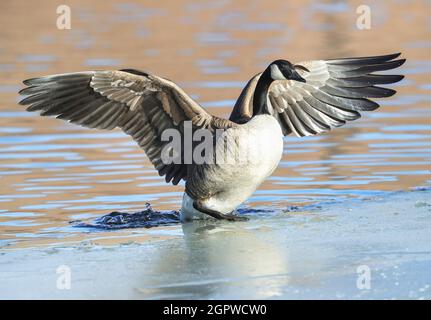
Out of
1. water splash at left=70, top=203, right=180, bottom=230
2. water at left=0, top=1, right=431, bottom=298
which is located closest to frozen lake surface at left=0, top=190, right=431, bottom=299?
water at left=0, top=1, right=431, bottom=298

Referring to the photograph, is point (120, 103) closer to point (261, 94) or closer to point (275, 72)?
point (261, 94)

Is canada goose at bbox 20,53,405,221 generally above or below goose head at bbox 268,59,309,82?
below

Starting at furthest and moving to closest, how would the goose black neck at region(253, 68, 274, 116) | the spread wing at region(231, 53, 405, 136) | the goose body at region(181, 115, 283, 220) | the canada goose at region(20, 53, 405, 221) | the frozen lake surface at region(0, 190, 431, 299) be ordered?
1. the spread wing at region(231, 53, 405, 136)
2. the goose black neck at region(253, 68, 274, 116)
3. the canada goose at region(20, 53, 405, 221)
4. the goose body at region(181, 115, 283, 220)
5. the frozen lake surface at region(0, 190, 431, 299)

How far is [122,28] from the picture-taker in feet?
84.8

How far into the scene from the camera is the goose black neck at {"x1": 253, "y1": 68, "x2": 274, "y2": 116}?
27.5 ft

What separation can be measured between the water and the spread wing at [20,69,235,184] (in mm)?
854

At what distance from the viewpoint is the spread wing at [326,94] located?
9.21 m

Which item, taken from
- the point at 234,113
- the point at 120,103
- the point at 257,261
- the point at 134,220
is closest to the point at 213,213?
the point at 134,220

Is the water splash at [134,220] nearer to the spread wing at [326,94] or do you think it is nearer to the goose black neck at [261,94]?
the spread wing at [326,94]

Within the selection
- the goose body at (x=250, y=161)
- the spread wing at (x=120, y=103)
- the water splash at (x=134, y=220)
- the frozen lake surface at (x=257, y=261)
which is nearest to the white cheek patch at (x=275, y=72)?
the goose body at (x=250, y=161)

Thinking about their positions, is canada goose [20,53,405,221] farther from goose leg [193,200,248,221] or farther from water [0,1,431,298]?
water [0,1,431,298]

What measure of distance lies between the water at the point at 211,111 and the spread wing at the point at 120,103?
85 centimetres
